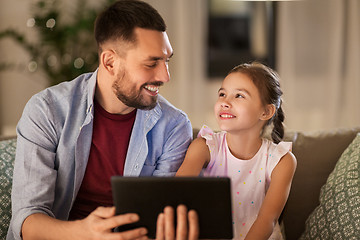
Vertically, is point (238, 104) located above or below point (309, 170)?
above

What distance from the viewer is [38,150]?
5.60 feet

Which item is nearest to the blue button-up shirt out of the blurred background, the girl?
the girl

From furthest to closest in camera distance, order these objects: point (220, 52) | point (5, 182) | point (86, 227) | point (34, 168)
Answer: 1. point (220, 52)
2. point (5, 182)
3. point (34, 168)
4. point (86, 227)

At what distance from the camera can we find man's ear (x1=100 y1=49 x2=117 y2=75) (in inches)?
73.1

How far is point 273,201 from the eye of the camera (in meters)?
1.76

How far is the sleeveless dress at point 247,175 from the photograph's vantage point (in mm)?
1853

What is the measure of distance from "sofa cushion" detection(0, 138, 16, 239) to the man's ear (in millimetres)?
539

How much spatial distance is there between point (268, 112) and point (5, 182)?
1041 millimetres

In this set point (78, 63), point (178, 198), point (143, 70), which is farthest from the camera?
point (78, 63)

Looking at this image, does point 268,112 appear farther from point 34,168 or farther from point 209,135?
point 34,168

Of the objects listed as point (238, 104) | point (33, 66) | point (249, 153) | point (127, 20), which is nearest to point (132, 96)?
point (127, 20)

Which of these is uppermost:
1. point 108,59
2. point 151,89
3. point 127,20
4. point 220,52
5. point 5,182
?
point 127,20

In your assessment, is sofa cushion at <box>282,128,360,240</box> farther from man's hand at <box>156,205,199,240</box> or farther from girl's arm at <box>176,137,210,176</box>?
man's hand at <box>156,205,199,240</box>

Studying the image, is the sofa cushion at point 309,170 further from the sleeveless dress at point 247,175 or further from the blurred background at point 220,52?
the blurred background at point 220,52
